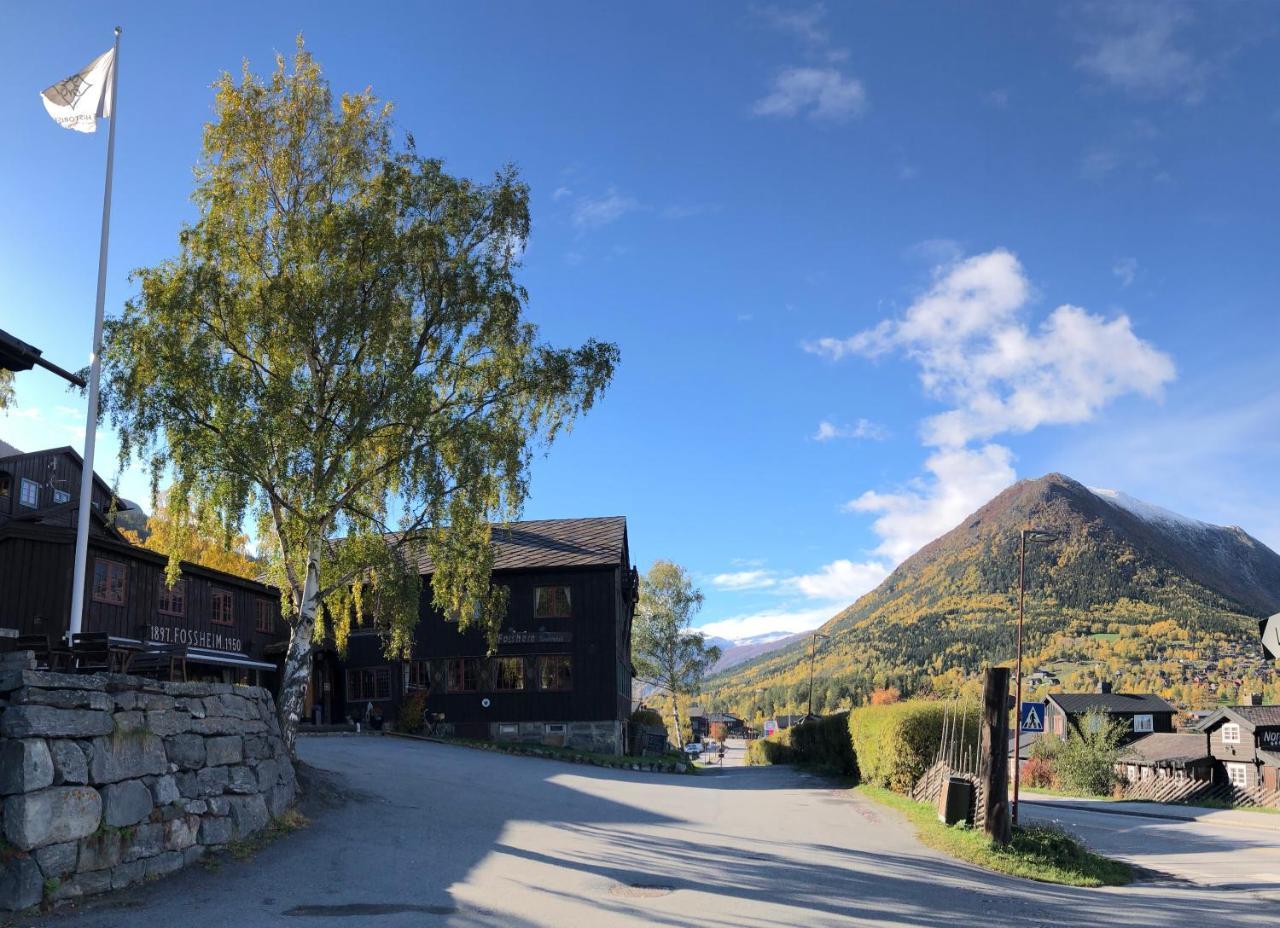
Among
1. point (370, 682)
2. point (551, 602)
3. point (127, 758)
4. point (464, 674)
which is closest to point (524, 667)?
point (464, 674)

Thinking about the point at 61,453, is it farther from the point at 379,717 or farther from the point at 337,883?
the point at 337,883

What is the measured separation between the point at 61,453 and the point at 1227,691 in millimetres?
142151

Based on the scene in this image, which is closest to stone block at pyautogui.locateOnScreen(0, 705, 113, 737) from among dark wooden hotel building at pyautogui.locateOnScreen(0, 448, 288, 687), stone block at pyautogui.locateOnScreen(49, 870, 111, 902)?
stone block at pyautogui.locateOnScreen(49, 870, 111, 902)

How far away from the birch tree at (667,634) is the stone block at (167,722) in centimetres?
5412

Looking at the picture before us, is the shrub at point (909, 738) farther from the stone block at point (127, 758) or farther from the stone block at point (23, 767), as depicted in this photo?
the stone block at point (23, 767)

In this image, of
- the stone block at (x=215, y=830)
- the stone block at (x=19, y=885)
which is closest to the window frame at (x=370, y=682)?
the stone block at (x=215, y=830)

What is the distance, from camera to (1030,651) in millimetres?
168875

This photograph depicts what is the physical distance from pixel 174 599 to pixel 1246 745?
59.7 meters

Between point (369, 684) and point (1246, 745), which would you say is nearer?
point (369, 684)

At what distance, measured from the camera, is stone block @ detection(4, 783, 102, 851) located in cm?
984

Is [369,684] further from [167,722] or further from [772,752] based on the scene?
[772,752]

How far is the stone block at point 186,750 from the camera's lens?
41.1 feet

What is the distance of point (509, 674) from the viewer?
40188mm

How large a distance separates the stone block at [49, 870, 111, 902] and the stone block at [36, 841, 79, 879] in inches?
4.5
